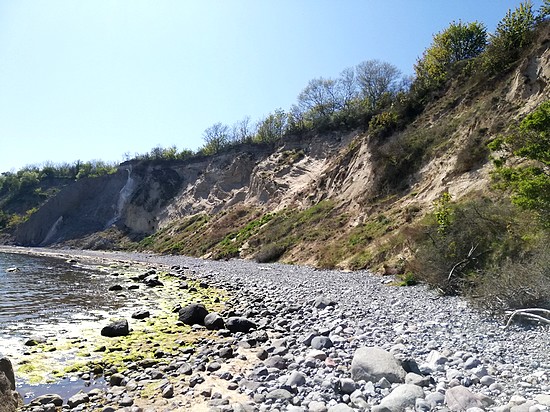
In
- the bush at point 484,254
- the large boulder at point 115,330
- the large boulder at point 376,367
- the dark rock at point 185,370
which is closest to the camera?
the large boulder at point 376,367

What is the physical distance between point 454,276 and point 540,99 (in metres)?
15.9

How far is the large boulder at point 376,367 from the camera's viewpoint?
233 inches

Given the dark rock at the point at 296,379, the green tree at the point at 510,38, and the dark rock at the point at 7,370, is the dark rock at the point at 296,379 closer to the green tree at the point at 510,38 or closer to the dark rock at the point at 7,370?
the dark rock at the point at 7,370

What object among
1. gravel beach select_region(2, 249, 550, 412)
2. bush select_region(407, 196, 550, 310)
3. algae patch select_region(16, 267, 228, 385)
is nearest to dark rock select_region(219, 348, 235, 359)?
gravel beach select_region(2, 249, 550, 412)

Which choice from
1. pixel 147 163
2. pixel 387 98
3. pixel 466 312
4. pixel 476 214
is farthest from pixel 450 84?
pixel 147 163

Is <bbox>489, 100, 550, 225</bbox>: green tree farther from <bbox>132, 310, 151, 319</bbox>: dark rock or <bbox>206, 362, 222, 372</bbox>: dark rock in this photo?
<bbox>132, 310, 151, 319</bbox>: dark rock

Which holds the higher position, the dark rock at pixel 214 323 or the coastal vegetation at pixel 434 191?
the coastal vegetation at pixel 434 191

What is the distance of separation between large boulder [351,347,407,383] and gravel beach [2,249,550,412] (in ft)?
0.05

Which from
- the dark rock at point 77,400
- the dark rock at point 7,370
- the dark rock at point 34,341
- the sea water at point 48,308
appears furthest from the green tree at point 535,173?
the dark rock at point 34,341

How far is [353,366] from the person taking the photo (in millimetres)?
6305

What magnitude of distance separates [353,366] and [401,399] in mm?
1281

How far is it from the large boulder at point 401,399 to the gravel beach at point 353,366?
0.01 meters

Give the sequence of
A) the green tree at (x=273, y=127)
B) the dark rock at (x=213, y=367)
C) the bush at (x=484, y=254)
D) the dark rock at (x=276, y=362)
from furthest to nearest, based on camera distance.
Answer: the green tree at (x=273, y=127) < the bush at (x=484, y=254) < the dark rock at (x=213, y=367) < the dark rock at (x=276, y=362)

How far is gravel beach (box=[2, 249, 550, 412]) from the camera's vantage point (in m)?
5.26
